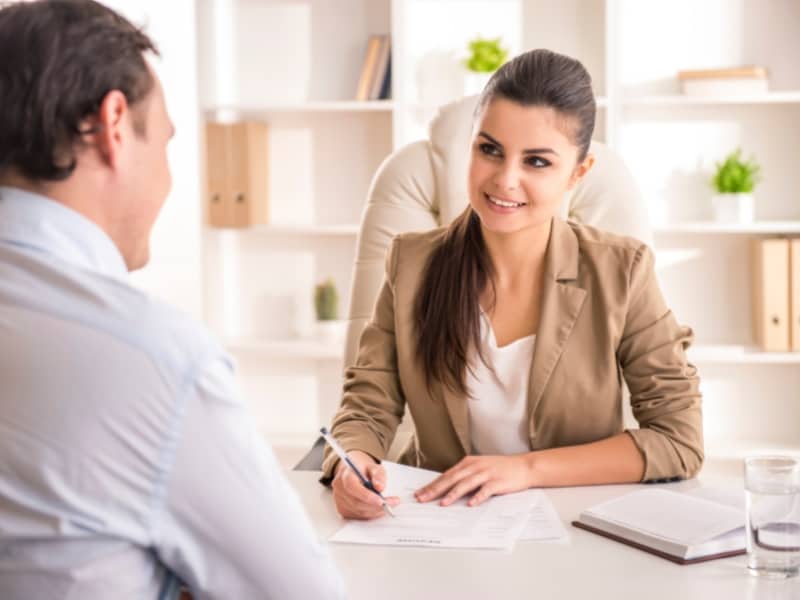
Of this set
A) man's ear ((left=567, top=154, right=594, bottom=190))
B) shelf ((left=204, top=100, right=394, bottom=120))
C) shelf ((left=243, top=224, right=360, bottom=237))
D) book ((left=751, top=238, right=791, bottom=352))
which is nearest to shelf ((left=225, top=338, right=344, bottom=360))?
shelf ((left=243, top=224, right=360, bottom=237))

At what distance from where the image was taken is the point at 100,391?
0.78m

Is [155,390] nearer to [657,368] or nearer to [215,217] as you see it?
[657,368]

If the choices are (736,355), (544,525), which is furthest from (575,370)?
(736,355)

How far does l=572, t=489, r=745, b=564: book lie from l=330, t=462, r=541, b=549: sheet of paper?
0.10 meters

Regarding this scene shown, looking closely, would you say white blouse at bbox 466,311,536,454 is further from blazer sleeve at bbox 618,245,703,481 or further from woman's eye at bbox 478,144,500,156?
woman's eye at bbox 478,144,500,156

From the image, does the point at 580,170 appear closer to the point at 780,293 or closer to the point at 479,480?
the point at 479,480

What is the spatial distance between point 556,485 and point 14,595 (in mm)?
877

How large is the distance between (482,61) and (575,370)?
207cm

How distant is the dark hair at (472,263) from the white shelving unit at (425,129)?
6.00ft

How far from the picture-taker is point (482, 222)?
1.79 metres

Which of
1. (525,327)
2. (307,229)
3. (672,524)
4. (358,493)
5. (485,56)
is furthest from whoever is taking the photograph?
(307,229)

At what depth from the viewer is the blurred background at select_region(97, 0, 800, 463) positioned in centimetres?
358

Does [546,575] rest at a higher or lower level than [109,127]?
lower

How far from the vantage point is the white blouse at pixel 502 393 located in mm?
1746
